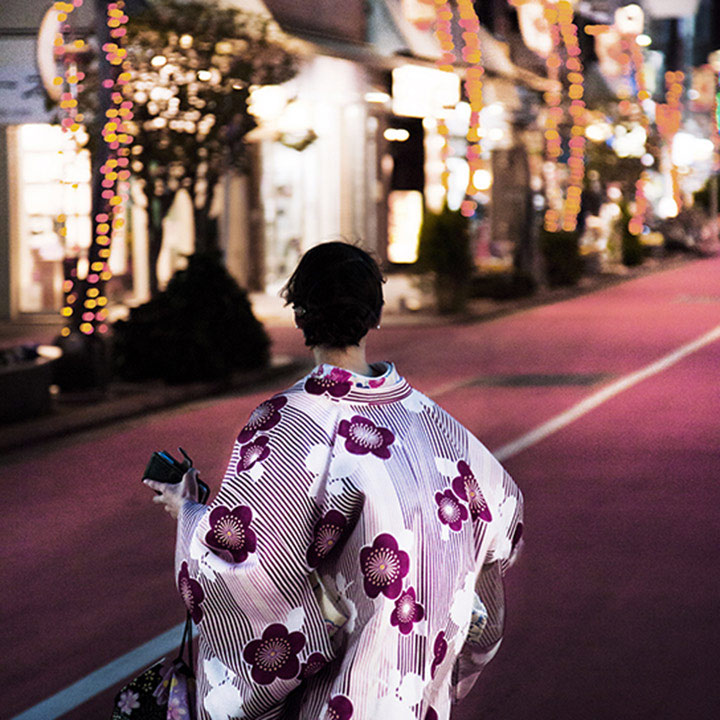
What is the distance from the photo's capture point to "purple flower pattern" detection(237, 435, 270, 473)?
9.71 feet

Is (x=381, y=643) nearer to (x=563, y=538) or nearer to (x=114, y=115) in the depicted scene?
(x=563, y=538)

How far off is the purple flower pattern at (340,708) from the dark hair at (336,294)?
704 mm

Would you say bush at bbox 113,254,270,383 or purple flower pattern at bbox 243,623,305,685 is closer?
purple flower pattern at bbox 243,623,305,685

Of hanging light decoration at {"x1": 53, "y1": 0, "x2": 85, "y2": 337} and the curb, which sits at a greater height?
hanging light decoration at {"x1": 53, "y1": 0, "x2": 85, "y2": 337}

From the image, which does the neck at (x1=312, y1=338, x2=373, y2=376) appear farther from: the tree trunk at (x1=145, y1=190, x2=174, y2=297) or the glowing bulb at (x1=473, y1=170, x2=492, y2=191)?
the glowing bulb at (x1=473, y1=170, x2=492, y2=191)

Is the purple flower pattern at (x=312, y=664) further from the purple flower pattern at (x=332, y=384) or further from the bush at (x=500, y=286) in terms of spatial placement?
the bush at (x=500, y=286)

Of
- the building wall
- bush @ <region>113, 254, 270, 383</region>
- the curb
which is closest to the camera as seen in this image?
the curb

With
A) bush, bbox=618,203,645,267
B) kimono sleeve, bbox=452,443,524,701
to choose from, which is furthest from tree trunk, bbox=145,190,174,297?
bush, bbox=618,203,645,267

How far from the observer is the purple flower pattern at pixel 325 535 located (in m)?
2.95

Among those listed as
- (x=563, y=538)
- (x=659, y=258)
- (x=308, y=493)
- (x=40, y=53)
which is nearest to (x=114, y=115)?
(x=40, y=53)

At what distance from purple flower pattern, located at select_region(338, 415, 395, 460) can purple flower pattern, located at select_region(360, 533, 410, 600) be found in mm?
166

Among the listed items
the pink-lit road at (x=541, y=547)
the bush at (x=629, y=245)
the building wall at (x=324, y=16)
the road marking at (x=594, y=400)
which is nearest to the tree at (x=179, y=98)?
the pink-lit road at (x=541, y=547)

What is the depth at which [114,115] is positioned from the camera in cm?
1435

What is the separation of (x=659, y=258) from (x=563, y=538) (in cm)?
4082
